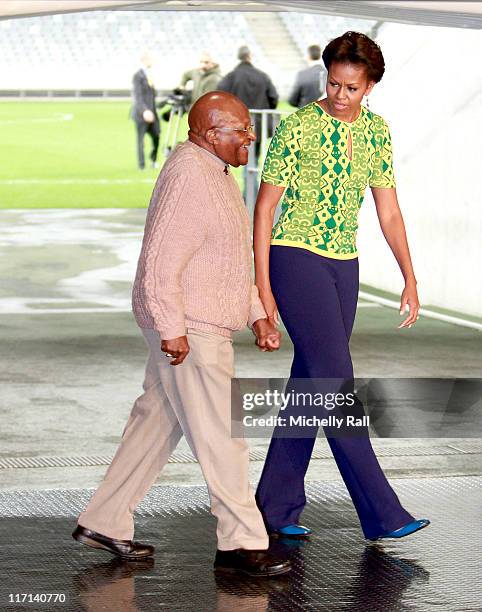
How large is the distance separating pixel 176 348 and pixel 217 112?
822mm

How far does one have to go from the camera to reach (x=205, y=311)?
5.14 metres

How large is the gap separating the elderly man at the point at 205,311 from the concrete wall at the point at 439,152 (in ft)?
22.5

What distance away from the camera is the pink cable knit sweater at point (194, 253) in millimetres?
5043

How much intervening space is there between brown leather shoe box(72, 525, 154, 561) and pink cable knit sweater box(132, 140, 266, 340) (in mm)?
804

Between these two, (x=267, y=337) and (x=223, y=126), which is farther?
(x=267, y=337)

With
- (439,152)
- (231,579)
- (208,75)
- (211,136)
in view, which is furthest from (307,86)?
(231,579)

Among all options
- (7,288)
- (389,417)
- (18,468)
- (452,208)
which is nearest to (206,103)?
(18,468)

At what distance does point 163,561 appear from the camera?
215 inches

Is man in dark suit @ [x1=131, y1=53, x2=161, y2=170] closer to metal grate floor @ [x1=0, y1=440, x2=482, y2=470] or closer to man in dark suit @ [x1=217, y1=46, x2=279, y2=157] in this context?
man in dark suit @ [x1=217, y1=46, x2=279, y2=157]

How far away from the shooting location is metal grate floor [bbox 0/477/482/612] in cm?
499

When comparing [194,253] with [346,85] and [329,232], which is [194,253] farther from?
[346,85]

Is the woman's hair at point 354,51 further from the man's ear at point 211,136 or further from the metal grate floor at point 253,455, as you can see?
the metal grate floor at point 253,455

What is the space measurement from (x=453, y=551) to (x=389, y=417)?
8.83 ft

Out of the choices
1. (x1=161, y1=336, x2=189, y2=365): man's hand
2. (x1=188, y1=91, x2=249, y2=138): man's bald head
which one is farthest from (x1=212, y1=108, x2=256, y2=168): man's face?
(x1=161, y1=336, x2=189, y2=365): man's hand
